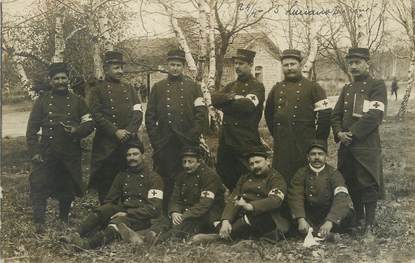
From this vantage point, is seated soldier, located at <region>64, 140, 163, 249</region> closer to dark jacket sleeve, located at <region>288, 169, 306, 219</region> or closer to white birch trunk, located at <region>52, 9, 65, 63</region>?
dark jacket sleeve, located at <region>288, 169, 306, 219</region>

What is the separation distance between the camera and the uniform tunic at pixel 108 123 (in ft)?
15.4

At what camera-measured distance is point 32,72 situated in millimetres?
5473

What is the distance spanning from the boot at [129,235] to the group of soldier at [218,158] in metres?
0.01

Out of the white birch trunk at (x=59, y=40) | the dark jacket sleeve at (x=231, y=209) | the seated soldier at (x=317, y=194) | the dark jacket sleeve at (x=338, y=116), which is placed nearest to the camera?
the seated soldier at (x=317, y=194)

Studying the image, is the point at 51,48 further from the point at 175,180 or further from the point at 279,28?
the point at 279,28

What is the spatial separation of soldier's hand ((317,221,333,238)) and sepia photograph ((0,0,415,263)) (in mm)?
15

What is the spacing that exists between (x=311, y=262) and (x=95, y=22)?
3.69 m

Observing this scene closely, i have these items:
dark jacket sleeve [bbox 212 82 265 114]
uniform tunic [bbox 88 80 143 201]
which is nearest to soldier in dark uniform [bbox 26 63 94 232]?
uniform tunic [bbox 88 80 143 201]

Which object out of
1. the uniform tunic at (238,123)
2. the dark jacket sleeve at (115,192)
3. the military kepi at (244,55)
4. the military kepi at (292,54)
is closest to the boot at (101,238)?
the dark jacket sleeve at (115,192)

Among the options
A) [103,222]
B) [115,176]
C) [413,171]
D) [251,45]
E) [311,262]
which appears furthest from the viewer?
[251,45]

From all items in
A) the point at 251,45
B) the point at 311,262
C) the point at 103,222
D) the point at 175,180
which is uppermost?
the point at 251,45

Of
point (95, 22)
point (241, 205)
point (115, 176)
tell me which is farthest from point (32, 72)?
point (241, 205)

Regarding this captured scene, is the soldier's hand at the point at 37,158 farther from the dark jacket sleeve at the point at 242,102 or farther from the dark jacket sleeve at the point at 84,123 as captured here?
the dark jacket sleeve at the point at 242,102

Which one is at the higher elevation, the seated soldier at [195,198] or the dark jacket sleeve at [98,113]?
the dark jacket sleeve at [98,113]
